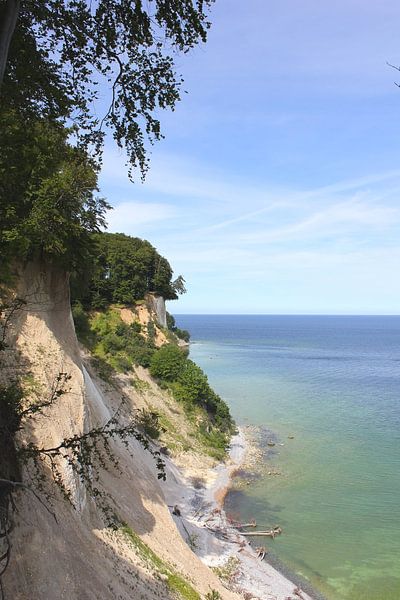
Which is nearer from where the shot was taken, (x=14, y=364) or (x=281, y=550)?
(x=14, y=364)

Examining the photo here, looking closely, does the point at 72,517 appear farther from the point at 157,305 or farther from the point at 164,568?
the point at 157,305

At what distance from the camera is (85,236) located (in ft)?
52.8

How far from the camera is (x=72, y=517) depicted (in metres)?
13.3

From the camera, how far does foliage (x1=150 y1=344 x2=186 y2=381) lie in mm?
37594

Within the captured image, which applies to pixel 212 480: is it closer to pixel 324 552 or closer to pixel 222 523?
pixel 222 523

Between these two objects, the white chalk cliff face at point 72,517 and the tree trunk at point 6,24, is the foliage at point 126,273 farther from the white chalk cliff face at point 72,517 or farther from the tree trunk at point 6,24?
the tree trunk at point 6,24

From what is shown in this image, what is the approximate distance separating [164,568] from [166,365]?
2226 cm

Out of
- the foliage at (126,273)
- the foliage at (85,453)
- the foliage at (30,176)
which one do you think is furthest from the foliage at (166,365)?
the foliage at (30,176)

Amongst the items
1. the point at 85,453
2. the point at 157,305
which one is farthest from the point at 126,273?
the point at 85,453

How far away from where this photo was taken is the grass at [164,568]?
15050mm

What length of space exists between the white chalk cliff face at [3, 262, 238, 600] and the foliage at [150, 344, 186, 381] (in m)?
14.5

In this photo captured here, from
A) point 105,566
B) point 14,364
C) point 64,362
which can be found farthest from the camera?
point 64,362

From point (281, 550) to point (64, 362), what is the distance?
53.8 feet

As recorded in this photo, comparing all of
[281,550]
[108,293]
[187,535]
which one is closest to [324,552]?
[281,550]
